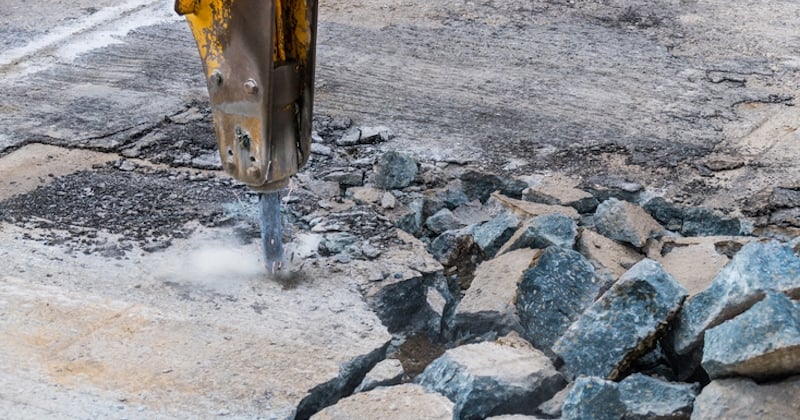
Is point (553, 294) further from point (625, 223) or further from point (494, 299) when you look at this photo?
point (625, 223)

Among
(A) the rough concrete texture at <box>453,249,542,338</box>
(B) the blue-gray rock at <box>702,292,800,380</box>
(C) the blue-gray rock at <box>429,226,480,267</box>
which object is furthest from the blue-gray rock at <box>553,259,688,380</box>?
(C) the blue-gray rock at <box>429,226,480,267</box>

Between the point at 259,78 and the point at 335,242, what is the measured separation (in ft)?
3.38

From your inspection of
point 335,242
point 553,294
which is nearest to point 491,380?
point 553,294

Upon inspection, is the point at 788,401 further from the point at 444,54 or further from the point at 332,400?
the point at 444,54

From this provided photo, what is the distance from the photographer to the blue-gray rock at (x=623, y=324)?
3.37 meters

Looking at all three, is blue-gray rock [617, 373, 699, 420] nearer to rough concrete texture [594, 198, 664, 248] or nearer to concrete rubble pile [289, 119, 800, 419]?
concrete rubble pile [289, 119, 800, 419]

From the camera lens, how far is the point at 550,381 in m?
3.46

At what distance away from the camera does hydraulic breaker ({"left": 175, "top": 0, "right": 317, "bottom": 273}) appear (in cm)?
346

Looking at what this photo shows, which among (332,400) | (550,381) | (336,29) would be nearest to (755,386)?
(550,381)

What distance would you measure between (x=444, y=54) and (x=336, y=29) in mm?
945

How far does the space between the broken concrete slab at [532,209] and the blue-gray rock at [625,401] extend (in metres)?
1.35

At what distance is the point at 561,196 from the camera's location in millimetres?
4703

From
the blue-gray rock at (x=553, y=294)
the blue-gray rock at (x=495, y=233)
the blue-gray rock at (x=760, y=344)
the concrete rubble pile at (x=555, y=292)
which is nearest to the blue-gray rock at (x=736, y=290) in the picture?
the concrete rubble pile at (x=555, y=292)

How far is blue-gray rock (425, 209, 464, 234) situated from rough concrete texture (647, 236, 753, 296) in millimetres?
843
